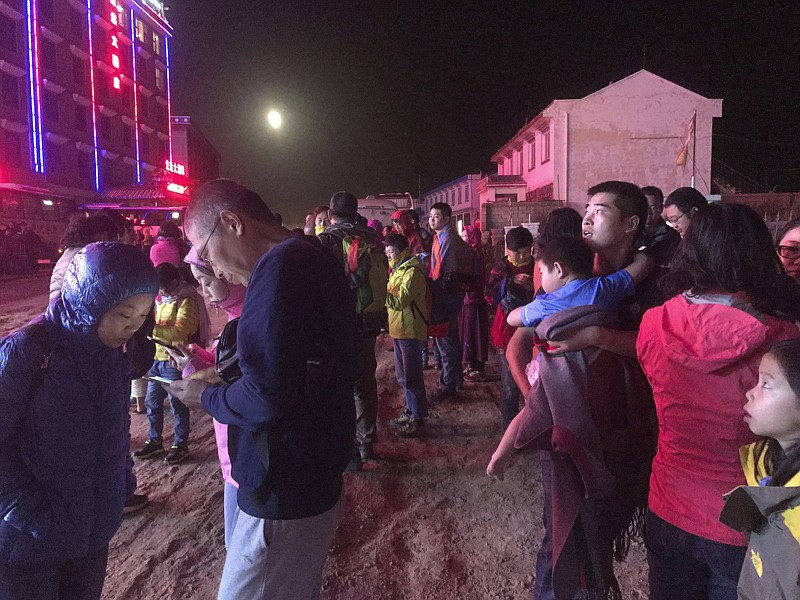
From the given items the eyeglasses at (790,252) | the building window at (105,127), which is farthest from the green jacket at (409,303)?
the building window at (105,127)

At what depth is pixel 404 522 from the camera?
11.8ft

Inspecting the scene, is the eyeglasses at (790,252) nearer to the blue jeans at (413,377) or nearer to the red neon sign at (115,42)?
the blue jeans at (413,377)

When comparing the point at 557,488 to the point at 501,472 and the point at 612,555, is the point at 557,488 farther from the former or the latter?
the point at 612,555

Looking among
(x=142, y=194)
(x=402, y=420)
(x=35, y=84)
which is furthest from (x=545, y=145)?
(x=35, y=84)

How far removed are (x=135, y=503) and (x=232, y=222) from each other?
305 cm

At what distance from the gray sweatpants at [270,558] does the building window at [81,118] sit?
38041 millimetres

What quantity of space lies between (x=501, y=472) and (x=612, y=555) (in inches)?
22.2

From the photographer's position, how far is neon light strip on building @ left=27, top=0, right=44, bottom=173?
91.6ft

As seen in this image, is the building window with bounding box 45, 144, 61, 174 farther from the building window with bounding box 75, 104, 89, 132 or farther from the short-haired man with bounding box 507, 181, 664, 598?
Result: the short-haired man with bounding box 507, 181, 664, 598

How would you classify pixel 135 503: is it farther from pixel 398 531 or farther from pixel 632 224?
pixel 632 224

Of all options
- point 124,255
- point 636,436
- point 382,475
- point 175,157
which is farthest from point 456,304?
point 175,157

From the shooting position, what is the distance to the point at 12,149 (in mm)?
27078

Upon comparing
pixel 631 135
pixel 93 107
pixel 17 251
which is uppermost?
pixel 93 107

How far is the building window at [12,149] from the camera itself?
26.4m
